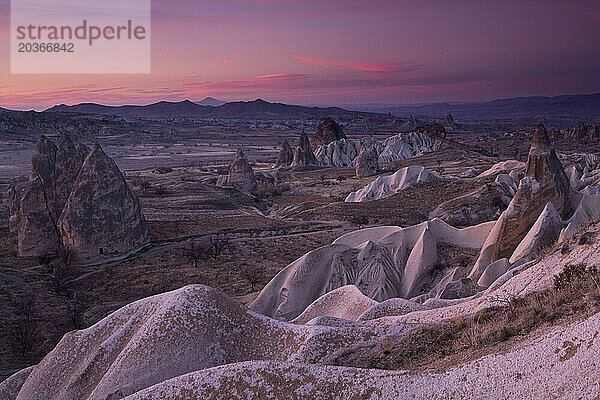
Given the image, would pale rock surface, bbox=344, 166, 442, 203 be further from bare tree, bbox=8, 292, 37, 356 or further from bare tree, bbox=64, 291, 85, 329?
bare tree, bbox=8, 292, 37, 356

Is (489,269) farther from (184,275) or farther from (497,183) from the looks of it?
(497,183)

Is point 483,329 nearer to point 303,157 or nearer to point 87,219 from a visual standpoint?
point 87,219

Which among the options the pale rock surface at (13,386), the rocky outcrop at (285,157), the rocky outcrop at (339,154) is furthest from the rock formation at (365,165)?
the pale rock surface at (13,386)

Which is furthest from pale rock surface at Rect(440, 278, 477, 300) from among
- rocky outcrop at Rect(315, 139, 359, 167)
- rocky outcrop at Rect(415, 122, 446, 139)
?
rocky outcrop at Rect(415, 122, 446, 139)

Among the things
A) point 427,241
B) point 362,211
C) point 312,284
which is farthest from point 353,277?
point 362,211

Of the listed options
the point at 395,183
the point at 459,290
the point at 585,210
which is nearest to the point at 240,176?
the point at 395,183

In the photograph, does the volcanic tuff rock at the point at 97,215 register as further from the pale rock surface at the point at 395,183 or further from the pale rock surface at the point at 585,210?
the pale rock surface at the point at 395,183

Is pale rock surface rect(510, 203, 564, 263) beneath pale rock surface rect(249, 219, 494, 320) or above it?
above
